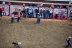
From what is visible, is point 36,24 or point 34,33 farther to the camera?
point 36,24

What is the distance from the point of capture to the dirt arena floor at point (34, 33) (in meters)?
31.7

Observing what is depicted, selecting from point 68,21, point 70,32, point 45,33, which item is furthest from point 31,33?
point 68,21

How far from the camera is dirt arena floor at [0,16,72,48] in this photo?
31.7m

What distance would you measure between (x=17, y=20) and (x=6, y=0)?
21.6ft

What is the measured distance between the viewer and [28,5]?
136 feet

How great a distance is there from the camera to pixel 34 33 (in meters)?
33.8

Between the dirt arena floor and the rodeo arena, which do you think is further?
the rodeo arena

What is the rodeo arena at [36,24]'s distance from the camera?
31.9 metres

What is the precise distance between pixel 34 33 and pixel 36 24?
2.58 m

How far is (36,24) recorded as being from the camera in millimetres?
36156

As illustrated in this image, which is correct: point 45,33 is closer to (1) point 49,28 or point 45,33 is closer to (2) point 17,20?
(1) point 49,28

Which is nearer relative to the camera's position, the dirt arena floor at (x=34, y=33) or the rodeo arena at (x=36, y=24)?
the dirt arena floor at (x=34, y=33)

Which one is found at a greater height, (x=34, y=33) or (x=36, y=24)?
(x=36, y=24)

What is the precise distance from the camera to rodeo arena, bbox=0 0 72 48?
31884 mm
